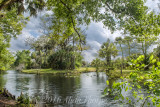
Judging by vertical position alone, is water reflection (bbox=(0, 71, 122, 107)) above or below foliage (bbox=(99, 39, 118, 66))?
below

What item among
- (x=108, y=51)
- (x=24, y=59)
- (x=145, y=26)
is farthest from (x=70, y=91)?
(x=24, y=59)

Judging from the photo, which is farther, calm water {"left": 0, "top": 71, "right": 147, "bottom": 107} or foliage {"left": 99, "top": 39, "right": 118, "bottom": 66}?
foliage {"left": 99, "top": 39, "right": 118, "bottom": 66}

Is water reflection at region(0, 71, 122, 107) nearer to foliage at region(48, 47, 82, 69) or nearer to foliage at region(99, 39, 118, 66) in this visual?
foliage at region(48, 47, 82, 69)

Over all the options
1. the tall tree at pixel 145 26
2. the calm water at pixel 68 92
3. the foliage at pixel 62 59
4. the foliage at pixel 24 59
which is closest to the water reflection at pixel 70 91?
the calm water at pixel 68 92

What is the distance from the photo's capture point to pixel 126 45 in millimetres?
43531

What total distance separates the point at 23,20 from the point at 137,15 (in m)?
14.9

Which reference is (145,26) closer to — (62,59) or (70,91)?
(70,91)

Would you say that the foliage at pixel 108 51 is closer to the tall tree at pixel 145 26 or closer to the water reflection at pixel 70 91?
the water reflection at pixel 70 91

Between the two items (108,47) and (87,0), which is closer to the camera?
(87,0)

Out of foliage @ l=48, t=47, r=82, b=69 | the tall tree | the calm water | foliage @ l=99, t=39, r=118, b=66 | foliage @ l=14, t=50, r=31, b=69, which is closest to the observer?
the tall tree

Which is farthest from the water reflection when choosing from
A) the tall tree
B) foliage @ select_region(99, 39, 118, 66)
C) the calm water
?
foliage @ select_region(99, 39, 118, 66)

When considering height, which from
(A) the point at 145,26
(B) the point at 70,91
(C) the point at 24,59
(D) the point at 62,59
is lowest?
(B) the point at 70,91

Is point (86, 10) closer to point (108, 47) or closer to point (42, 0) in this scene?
point (42, 0)

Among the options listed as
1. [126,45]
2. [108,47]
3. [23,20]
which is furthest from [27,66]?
[23,20]
